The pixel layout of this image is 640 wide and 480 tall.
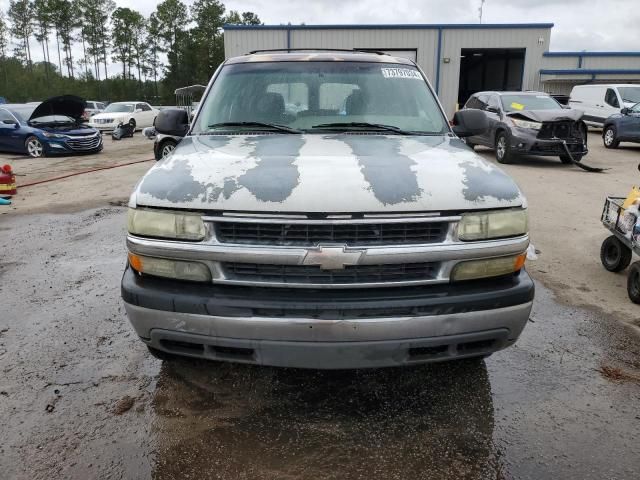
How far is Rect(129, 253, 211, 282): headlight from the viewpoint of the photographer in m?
2.34

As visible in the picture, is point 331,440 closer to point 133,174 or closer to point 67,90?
point 133,174

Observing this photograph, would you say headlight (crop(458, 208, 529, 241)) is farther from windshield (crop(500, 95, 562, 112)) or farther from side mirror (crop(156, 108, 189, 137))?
windshield (crop(500, 95, 562, 112))

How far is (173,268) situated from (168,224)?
0.21 m

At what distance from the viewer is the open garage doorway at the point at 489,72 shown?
31719mm

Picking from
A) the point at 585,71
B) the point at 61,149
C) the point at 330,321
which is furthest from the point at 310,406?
the point at 585,71

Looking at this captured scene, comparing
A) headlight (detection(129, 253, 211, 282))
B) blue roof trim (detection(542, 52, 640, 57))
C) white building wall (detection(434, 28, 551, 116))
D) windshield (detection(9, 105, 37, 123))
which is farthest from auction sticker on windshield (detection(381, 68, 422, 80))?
blue roof trim (detection(542, 52, 640, 57))

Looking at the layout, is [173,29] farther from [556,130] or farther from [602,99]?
[556,130]

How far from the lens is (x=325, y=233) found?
2.26 metres

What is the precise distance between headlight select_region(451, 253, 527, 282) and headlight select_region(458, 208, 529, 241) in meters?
0.11

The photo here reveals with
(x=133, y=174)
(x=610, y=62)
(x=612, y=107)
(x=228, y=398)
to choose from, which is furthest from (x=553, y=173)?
(x=610, y=62)

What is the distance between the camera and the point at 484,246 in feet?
7.65

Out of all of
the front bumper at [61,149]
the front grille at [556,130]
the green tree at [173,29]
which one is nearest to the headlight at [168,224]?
the front grille at [556,130]

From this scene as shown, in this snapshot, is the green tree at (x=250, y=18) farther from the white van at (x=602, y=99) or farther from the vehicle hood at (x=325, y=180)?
the vehicle hood at (x=325, y=180)

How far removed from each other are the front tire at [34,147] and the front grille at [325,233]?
15567 millimetres
